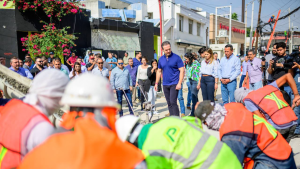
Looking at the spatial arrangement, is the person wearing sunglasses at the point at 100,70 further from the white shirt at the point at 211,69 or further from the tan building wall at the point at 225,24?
the tan building wall at the point at 225,24

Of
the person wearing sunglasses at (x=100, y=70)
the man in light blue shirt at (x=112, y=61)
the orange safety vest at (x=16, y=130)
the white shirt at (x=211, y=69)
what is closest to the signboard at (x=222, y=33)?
the man in light blue shirt at (x=112, y=61)

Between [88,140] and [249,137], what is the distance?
65.9 inches

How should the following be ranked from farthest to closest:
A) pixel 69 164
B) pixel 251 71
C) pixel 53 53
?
1. pixel 53 53
2. pixel 251 71
3. pixel 69 164

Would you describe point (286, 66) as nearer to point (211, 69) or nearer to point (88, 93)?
point (211, 69)

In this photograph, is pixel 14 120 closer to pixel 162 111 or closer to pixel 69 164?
pixel 69 164

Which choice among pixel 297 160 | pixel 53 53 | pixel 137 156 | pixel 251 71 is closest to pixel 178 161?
pixel 137 156

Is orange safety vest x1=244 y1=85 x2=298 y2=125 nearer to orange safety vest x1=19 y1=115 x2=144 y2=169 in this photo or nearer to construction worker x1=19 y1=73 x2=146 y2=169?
construction worker x1=19 y1=73 x2=146 y2=169

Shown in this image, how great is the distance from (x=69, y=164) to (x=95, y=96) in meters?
0.38

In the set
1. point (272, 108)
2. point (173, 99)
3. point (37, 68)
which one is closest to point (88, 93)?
point (272, 108)

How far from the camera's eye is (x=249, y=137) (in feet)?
7.73

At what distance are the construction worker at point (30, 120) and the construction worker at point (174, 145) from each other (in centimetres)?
51

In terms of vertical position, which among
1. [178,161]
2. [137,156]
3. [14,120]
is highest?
[14,120]

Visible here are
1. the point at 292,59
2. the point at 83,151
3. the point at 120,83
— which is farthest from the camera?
the point at 120,83

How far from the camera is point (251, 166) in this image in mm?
2623
